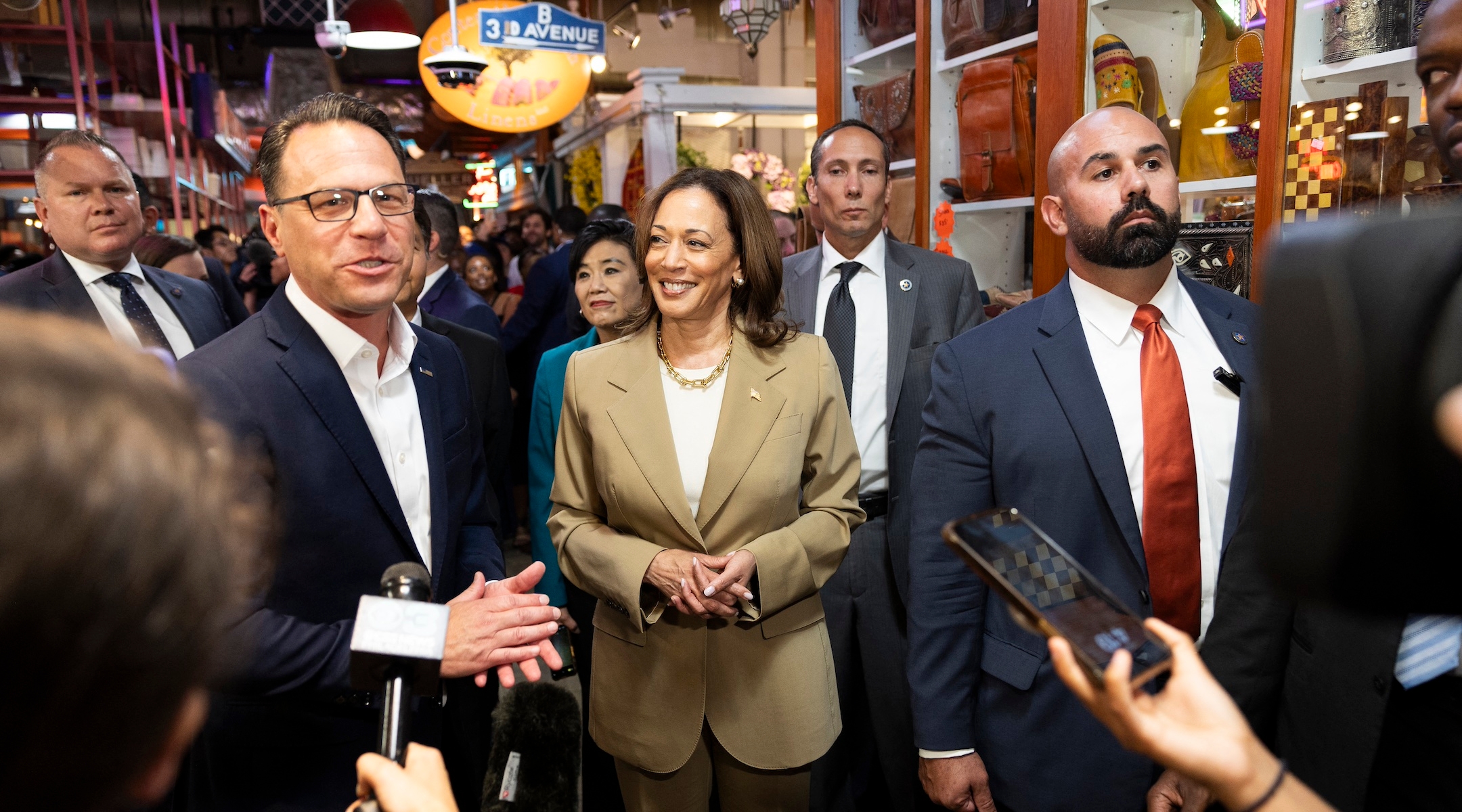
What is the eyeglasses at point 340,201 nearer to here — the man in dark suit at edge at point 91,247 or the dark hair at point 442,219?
the man in dark suit at edge at point 91,247

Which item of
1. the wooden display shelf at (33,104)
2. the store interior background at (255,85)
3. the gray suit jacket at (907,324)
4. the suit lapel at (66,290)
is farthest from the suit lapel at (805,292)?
the wooden display shelf at (33,104)

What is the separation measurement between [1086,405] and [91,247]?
10.9 feet

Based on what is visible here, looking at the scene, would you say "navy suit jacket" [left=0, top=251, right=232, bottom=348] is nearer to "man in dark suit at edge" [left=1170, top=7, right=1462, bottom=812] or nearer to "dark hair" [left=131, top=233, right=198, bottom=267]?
"dark hair" [left=131, top=233, right=198, bottom=267]

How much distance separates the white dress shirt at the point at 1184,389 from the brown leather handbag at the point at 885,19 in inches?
78.6

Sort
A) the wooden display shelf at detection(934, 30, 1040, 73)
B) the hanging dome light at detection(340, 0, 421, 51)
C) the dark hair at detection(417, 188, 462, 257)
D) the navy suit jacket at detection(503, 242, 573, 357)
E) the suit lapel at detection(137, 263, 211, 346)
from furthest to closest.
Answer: the hanging dome light at detection(340, 0, 421, 51)
the navy suit jacket at detection(503, 242, 573, 357)
the dark hair at detection(417, 188, 462, 257)
the suit lapel at detection(137, 263, 211, 346)
the wooden display shelf at detection(934, 30, 1040, 73)

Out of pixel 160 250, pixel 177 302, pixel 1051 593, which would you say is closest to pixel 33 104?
pixel 160 250

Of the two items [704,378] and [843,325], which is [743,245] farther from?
[843,325]

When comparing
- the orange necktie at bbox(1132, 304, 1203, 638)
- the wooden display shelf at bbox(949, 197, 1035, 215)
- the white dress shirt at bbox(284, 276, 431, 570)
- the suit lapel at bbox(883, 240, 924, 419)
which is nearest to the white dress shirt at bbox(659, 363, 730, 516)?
the white dress shirt at bbox(284, 276, 431, 570)

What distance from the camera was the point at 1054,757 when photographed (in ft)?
5.85

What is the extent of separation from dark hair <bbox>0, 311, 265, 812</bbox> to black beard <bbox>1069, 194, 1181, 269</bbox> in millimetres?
1775

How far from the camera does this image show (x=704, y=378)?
2.29m

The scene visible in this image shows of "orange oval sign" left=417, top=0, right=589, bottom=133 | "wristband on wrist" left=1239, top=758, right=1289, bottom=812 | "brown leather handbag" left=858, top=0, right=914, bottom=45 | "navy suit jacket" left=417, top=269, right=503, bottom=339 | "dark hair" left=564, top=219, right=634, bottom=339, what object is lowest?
"wristband on wrist" left=1239, top=758, right=1289, bottom=812

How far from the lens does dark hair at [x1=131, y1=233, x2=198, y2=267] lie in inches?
178

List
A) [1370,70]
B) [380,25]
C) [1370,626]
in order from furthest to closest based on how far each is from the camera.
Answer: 1. [380,25]
2. [1370,70]
3. [1370,626]
